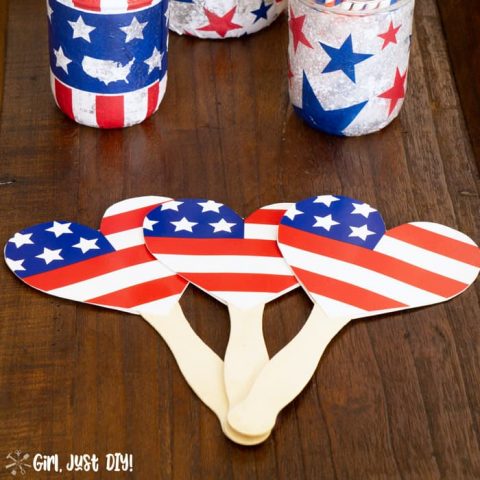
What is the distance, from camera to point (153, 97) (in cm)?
160

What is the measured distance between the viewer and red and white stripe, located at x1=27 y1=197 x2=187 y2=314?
1.29 m

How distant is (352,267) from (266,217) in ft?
0.56

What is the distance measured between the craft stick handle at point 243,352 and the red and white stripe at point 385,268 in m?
0.10

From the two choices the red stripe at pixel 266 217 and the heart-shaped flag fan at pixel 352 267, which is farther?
the red stripe at pixel 266 217

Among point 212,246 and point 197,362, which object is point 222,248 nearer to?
point 212,246

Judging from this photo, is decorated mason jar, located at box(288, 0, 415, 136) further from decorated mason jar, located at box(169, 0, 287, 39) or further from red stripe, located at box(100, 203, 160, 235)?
red stripe, located at box(100, 203, 160, 235)

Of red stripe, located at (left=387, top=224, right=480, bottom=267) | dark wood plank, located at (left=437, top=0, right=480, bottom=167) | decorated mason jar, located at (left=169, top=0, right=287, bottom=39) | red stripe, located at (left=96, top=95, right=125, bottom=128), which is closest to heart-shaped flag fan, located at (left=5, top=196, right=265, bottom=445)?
red stripe, located at (left=96, top=95, right=125, bottom=128)

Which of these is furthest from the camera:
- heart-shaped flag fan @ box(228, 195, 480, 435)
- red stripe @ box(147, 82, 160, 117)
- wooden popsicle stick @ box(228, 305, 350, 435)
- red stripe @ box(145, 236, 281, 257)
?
red stripe @ box(147, 82, 160, 117)

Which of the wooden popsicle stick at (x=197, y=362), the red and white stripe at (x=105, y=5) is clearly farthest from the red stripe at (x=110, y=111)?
the wooden popsicle stick at (x=197, y=362)

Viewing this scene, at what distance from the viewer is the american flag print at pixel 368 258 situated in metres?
1.31

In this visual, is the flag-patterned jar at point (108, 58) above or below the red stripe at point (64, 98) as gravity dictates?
above

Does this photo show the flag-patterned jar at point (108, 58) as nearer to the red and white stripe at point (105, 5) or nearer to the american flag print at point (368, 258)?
the red and white stripe at point (105, 5)

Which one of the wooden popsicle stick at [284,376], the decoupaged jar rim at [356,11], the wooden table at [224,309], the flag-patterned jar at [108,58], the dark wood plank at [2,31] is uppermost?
the decoupaged jar rim at [356,11]

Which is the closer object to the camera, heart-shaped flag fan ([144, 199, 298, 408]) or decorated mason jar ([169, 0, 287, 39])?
heart-shaped flag fan ([144, 199, 298, 408])
